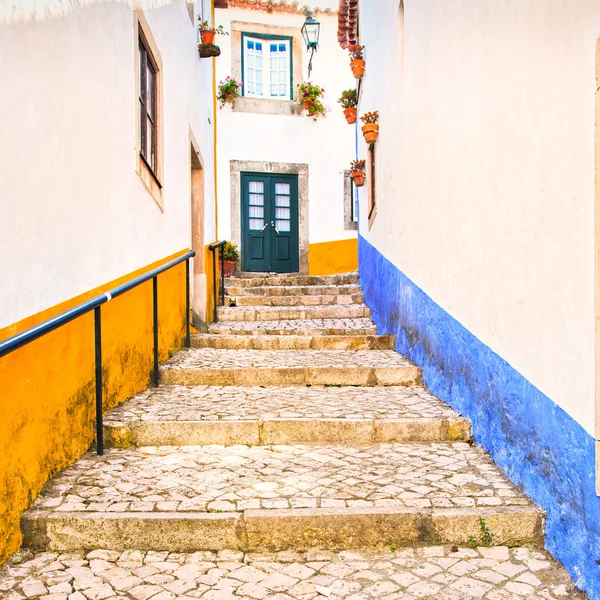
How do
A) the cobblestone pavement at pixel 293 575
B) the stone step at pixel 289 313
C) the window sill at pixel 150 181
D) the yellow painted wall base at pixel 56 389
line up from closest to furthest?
1. the cobblestone pavement at pixel 293 575
2. the yellow painted wall base at pixel 56 389
3. the window sill at pixel 150 181
4. the stone step at pixel 289 313

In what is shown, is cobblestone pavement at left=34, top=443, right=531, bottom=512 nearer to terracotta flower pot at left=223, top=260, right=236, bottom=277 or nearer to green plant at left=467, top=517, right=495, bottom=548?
green plant at left=467, top=517, right=495, bottom=548

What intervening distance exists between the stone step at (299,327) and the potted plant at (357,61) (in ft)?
11.5

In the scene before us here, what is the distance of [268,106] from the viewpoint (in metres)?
12.5

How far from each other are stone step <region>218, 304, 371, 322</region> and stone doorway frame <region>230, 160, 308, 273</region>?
15.5ft

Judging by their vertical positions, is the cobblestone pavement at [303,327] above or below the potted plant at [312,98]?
below

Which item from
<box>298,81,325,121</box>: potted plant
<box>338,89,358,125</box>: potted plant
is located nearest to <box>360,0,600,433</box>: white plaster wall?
<box>338,89,358,125</box>: potted plant

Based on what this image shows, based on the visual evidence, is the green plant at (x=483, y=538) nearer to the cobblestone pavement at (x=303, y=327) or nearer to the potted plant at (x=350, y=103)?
the cobblestone pavement at (x=303, y=327)

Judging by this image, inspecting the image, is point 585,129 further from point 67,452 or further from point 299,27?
point 299,27

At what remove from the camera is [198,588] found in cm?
242

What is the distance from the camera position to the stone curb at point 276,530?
272 centimetres

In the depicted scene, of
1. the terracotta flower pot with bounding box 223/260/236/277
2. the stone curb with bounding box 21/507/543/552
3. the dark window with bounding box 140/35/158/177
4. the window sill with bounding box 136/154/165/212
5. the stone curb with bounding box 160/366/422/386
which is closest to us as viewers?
the stone curb with bounding box 21/507/543/552

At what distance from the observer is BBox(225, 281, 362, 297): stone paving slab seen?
862 cm

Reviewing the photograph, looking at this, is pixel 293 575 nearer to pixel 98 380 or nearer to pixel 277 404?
pixel 98 380

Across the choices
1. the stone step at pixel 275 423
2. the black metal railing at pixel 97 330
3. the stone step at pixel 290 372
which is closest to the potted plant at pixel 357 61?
the stone step at pixel 290 372
